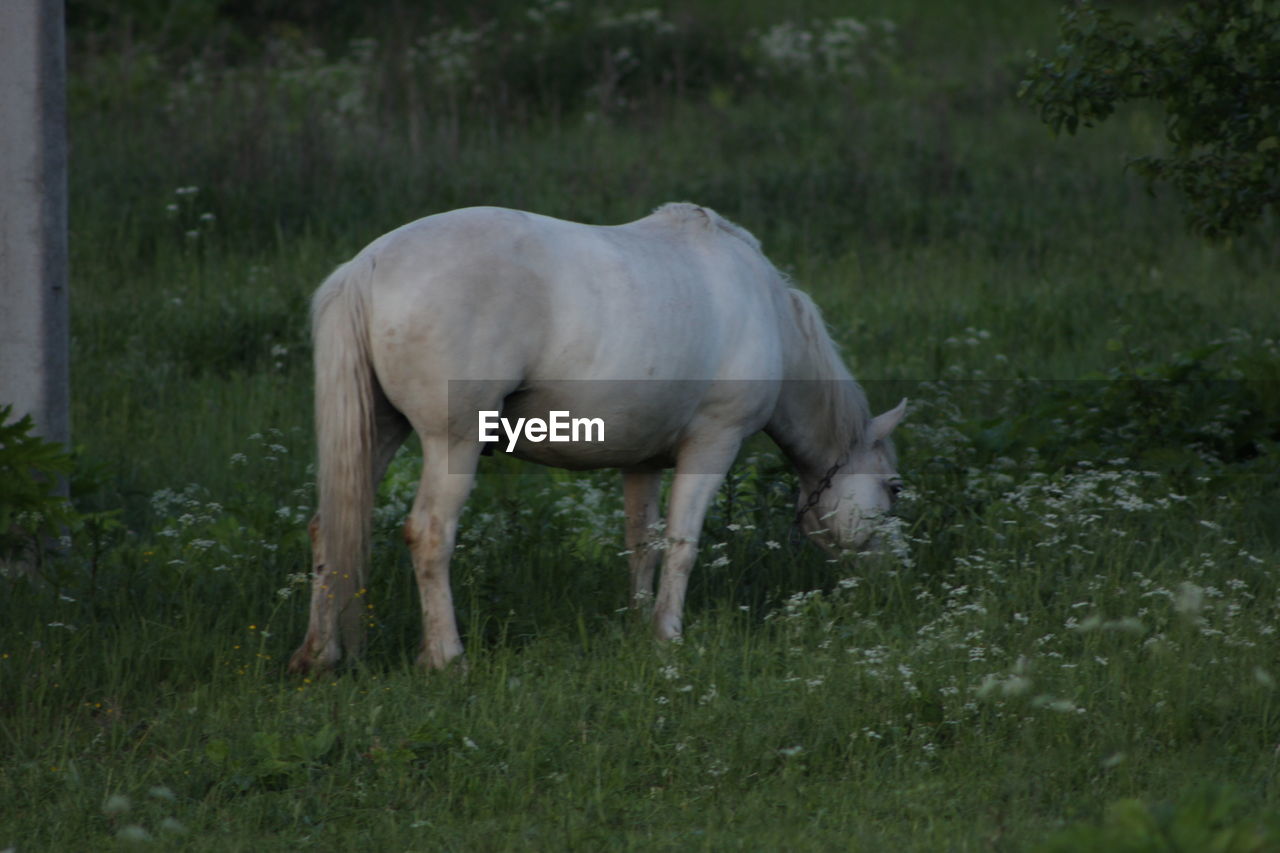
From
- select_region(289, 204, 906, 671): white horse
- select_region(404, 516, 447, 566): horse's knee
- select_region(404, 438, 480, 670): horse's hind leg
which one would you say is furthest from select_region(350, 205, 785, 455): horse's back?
select_region(404, 516, 447, 566): horse's knee

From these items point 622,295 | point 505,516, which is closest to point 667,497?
point 505,516

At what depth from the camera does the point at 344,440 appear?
4738 mm

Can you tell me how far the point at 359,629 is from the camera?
4.88 meters

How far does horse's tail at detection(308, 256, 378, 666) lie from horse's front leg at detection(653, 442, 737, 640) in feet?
3.75

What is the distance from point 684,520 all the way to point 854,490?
0.89 m

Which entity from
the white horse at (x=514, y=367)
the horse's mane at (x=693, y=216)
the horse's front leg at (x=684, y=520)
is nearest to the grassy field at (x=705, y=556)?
the horse's front leg at (x=684, y=520)

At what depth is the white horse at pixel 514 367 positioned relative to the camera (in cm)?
468

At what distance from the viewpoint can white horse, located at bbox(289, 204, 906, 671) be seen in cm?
468

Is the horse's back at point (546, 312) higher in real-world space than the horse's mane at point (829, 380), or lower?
higher

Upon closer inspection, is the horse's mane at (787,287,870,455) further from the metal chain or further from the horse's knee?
the horse's knee

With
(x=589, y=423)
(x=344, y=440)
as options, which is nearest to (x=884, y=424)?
(x=589, y=423)

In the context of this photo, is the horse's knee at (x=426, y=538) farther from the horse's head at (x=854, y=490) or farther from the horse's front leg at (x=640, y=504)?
the horse's head at (x=854, y=490)

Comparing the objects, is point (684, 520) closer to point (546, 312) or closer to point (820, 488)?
point (820, 488)

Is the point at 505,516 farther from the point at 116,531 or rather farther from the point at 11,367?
the point at 11,367
